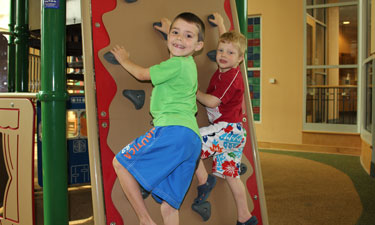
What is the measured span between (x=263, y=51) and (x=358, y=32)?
5.41 ft

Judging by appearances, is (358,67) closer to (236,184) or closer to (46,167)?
(236,184)

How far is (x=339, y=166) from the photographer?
181 inches

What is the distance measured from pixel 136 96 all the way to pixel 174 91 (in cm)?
34

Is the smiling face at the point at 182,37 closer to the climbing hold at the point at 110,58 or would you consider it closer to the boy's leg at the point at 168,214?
the climbing hold at the point at 110,58

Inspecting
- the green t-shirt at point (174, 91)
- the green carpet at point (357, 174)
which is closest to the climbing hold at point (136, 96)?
the green t-shirt at point (174, 91)

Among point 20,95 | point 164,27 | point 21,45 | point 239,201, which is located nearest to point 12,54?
point 21,45

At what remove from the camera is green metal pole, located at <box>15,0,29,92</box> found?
317cm

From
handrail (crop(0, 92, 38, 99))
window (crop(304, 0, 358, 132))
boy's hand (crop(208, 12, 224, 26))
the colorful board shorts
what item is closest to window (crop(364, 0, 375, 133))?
window (crop(304, 0, 358, 132))

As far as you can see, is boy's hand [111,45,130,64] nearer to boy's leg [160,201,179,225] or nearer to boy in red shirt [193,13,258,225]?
boy in red shirt [193,13,258,225]

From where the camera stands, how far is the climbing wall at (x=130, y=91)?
5.76 ft

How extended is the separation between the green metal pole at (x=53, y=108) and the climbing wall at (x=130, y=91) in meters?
0.17

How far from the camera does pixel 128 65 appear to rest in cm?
179

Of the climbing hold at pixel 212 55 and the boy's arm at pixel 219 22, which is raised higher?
the boy's arm at pixel 219 22

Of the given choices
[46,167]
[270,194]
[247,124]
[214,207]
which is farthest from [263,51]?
[46,167]
